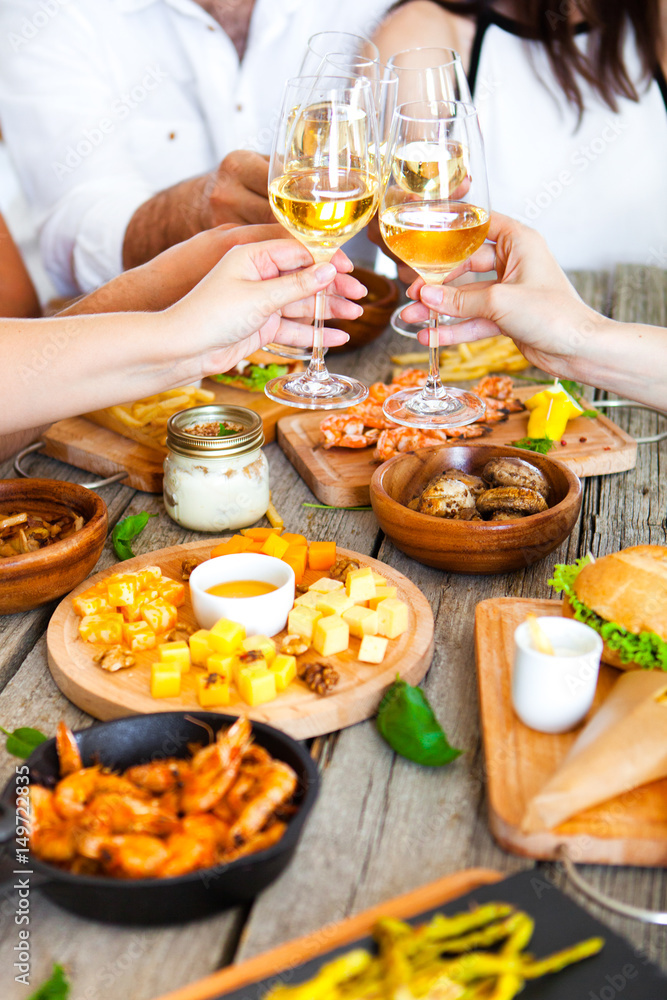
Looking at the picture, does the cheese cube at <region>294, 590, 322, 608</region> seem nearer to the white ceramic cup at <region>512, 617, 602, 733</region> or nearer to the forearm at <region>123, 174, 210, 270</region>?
the white ceramic cup at <region>512, 617, 602, 733</region>

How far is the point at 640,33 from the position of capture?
405cm

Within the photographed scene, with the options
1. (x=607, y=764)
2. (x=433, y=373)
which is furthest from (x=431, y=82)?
(x=607, y=764)

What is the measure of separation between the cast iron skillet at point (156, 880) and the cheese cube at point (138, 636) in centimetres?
29

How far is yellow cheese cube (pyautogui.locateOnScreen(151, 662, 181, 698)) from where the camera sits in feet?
4.21

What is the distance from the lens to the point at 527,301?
1.78m

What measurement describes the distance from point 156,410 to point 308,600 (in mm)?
917

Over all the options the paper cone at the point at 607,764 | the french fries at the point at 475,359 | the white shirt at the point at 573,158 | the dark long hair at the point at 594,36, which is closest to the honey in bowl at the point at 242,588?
the paper cone at the point at 607,764

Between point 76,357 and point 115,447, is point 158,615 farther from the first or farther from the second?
point 115,447

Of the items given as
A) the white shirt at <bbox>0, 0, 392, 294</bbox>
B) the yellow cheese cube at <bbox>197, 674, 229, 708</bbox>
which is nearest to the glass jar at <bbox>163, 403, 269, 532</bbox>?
the yellow cheese cube at <bbox>197, 674, 229, 708</bbox>

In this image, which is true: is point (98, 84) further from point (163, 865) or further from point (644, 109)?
point (163, 865)

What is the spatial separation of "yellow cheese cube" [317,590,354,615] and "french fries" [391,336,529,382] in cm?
129

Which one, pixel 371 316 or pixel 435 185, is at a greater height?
pixel 435 185

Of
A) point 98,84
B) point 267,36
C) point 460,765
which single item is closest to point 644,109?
point 267,36

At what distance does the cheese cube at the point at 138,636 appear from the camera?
1420mm
